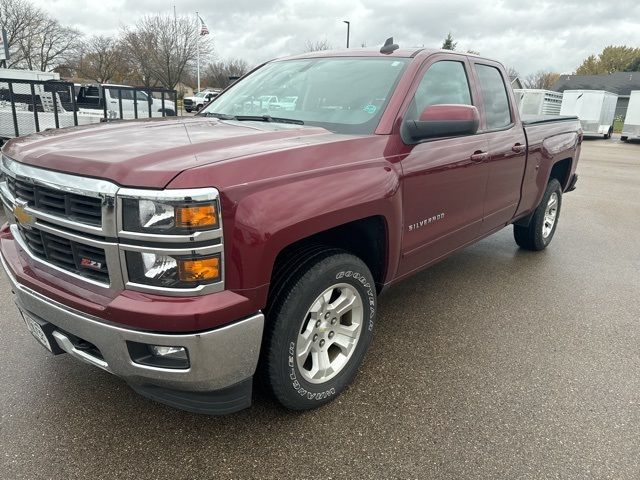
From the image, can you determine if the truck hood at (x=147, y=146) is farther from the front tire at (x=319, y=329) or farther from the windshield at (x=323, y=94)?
the front tire at (x=319, y=329)

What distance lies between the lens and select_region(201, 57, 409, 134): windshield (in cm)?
288

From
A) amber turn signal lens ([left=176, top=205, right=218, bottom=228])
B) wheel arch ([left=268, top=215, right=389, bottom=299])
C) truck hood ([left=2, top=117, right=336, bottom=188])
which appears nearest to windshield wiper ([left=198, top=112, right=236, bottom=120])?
truck hood ([left=2, top=117, right=336, bottom=188])

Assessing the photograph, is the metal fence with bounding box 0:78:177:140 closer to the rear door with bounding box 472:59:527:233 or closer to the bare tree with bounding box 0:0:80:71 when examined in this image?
the rear door with bounding box 472:59:527:233

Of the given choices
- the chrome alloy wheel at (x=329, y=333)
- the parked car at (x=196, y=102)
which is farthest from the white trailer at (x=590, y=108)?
the chrome alloy wheel at (x=329, y=333)

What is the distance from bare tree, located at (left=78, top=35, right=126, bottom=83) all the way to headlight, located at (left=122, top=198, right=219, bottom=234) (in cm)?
5063

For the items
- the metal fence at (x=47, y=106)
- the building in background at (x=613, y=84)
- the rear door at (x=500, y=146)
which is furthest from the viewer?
the building in background at (x=613, y=84)

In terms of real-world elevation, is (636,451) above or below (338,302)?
below

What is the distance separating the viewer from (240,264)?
6.25 feet

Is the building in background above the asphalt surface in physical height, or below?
above

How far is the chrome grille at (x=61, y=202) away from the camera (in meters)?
1.87

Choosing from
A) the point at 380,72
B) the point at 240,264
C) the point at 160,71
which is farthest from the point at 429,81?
the point at 160,71

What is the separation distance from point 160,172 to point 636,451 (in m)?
2.49

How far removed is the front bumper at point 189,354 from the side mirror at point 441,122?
1410mm

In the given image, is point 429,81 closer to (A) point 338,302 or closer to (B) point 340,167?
(B) point 340,167
